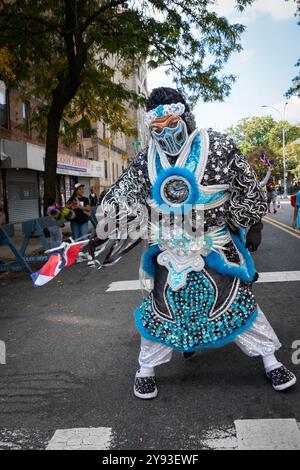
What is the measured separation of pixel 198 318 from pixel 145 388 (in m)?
0.61

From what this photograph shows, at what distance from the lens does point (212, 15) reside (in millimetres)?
14023

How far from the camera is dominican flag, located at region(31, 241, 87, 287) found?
3.04 meters

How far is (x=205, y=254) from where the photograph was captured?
115 inches

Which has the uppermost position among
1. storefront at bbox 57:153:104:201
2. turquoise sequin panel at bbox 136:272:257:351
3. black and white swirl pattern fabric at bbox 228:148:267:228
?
storefront at bbox 57:153:104:201

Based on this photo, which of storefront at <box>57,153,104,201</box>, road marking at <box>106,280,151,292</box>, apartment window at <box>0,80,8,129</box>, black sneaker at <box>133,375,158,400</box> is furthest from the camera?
storefront at <box>57,153,104,201</box>

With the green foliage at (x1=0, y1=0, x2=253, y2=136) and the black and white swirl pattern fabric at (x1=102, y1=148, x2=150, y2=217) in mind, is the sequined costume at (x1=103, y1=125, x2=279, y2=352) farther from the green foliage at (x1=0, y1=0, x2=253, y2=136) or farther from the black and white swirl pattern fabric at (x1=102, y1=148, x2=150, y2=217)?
the green foliage at (x1=0, y1=0, x2=253, y2=136)

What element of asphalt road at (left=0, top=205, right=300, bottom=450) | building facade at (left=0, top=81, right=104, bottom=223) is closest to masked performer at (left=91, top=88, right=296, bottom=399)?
asphalt road at (left=0, top=205, right=300, bottom=450)

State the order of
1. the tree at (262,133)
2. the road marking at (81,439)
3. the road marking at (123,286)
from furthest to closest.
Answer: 1. the tree at (262,133)
2. the road marking at (123,286)
3. the road marking at (81,439)

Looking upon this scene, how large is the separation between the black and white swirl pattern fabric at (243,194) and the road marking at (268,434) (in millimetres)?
1237

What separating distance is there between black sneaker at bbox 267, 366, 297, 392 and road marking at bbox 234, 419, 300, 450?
1.15 feet

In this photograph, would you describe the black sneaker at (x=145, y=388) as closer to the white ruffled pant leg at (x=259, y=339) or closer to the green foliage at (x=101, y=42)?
the white ruffled pant leg at (x=259, y=339)

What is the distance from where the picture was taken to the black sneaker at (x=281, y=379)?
2.91m

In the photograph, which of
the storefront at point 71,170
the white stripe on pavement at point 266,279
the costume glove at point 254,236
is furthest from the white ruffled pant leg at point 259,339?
the storefront at point 71,170

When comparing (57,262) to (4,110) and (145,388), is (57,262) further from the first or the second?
(4,110)
